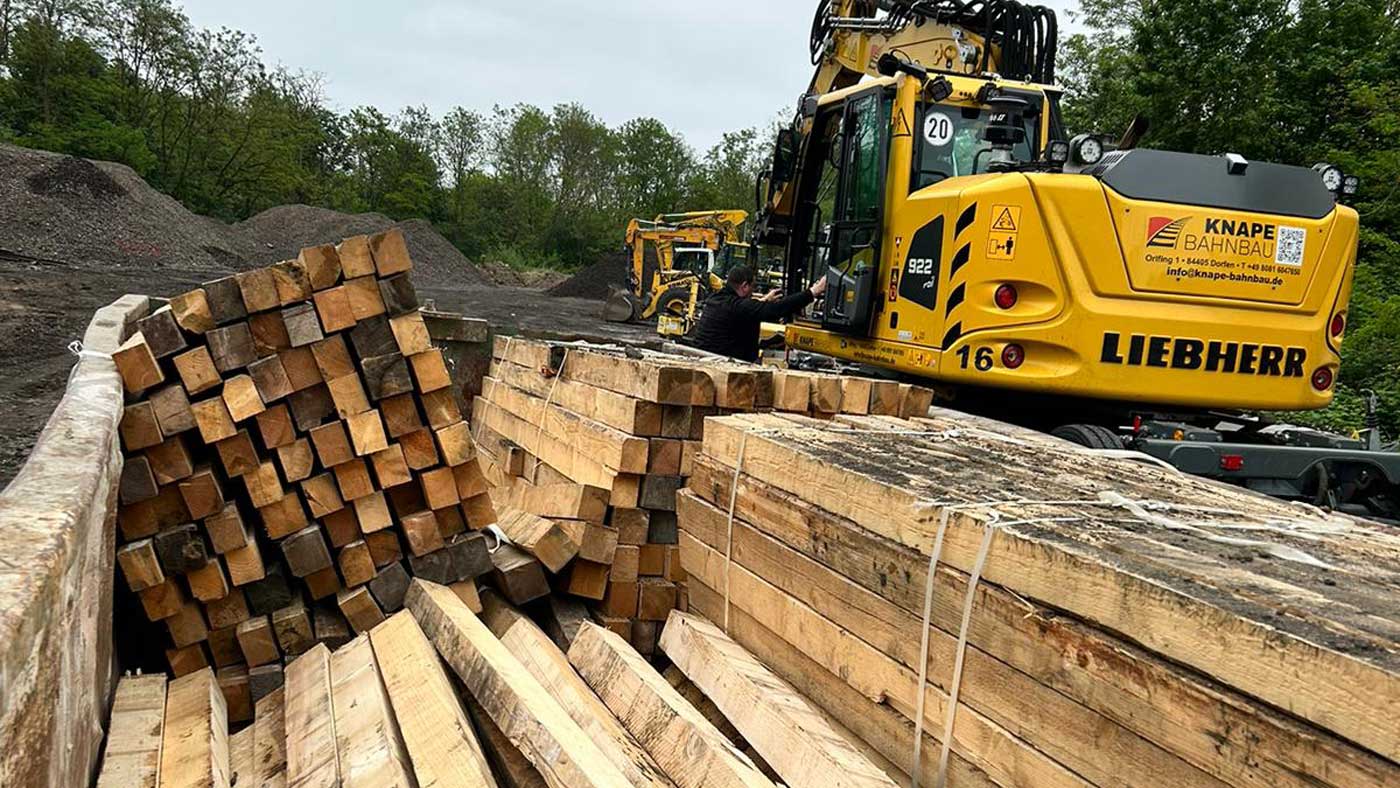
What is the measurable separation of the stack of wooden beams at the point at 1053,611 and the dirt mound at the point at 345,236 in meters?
32.4

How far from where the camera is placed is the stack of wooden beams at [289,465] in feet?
11.2

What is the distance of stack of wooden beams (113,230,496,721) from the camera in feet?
11.2

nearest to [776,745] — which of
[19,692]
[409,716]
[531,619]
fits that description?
[409,716]

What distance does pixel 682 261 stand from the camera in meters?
24.0

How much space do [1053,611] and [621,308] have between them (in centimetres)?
2377

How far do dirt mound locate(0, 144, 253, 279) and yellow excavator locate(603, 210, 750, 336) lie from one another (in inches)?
421

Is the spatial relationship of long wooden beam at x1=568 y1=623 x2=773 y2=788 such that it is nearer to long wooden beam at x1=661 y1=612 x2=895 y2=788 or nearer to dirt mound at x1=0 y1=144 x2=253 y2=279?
long wooden beam at x1=661 y1=612 x2=895 y2=788

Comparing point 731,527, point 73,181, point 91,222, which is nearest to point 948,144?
point 731,527

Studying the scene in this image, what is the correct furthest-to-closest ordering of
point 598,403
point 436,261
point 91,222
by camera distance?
1. point 436,261
2. point 91,222
3. point 598,403

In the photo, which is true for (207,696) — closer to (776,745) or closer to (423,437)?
(423,437)

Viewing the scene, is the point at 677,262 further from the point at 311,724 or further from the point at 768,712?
the point at 768,712

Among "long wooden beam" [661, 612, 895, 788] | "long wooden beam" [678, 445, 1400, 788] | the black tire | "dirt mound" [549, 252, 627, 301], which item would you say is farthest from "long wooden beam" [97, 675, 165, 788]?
"dirt mound" [549, 252, 627, 301]

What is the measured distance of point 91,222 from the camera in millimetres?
23344

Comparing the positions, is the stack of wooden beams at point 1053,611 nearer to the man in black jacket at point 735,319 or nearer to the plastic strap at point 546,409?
the plastic strap at point 546,409
